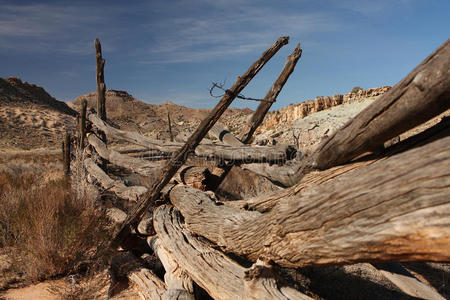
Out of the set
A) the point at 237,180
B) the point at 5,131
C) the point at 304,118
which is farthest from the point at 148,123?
the point at 237,180

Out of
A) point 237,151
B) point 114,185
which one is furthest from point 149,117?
point 237,151

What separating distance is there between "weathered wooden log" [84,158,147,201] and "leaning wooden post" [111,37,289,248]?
2.10 ft

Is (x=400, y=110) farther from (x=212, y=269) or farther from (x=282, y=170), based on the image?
(x=212, y=269)

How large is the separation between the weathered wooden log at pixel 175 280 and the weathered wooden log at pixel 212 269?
10 centimetres

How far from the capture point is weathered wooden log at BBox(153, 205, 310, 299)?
214 cm

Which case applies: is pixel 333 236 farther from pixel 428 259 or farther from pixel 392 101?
pixel 392 101

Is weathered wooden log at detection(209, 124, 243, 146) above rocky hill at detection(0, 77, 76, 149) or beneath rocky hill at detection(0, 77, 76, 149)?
beneath

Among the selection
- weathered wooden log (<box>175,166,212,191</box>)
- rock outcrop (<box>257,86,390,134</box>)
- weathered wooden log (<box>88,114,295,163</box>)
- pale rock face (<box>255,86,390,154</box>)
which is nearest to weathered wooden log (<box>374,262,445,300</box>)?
weathered wooden log (<box>88,114,295,163</box>)

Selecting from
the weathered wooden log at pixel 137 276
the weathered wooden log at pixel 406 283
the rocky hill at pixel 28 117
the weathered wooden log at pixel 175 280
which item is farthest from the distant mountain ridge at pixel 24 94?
the weathered wooden log at pixel 406 283

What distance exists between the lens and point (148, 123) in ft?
158

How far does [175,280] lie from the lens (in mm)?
3160

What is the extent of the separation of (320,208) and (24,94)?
172ft

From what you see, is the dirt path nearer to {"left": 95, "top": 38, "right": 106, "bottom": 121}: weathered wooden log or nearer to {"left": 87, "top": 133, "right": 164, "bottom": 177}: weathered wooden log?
{"left": 87, "top": 133, "right": 164, "bottom": 177}: weathered wooden log

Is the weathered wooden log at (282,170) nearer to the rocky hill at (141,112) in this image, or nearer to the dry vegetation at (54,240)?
the dry vegetation at (54,240)
